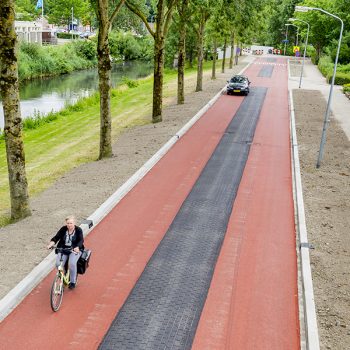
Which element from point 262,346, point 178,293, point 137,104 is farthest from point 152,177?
point 137,104

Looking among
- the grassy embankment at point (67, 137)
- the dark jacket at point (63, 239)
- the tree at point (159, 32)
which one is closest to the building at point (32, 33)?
the grassy embankment at point (67, 137)

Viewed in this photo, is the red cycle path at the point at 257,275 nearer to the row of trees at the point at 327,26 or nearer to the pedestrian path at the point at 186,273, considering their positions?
the pedestrian path at the point at 186,273

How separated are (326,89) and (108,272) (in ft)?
138

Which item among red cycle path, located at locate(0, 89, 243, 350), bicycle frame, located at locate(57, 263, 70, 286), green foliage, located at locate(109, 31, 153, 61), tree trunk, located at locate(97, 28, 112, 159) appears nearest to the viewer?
red cycle path, located at locate(0, 89, 243, 350)

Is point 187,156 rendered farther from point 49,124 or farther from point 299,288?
point 49,124

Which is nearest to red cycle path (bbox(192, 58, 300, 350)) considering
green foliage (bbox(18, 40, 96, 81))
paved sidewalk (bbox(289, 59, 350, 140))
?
paved sidewalk (bbox(289, 59, 350, 140))

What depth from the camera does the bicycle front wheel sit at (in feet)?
30.8

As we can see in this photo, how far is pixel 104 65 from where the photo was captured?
19500mm

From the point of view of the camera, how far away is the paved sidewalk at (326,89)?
32906 millimetres

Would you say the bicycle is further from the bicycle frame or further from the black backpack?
the black backpack

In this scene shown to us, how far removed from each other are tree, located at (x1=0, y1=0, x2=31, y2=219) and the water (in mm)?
19630

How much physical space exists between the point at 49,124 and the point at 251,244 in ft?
76.5

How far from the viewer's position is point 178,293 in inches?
414

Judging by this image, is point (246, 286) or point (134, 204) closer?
point (246, 286)
